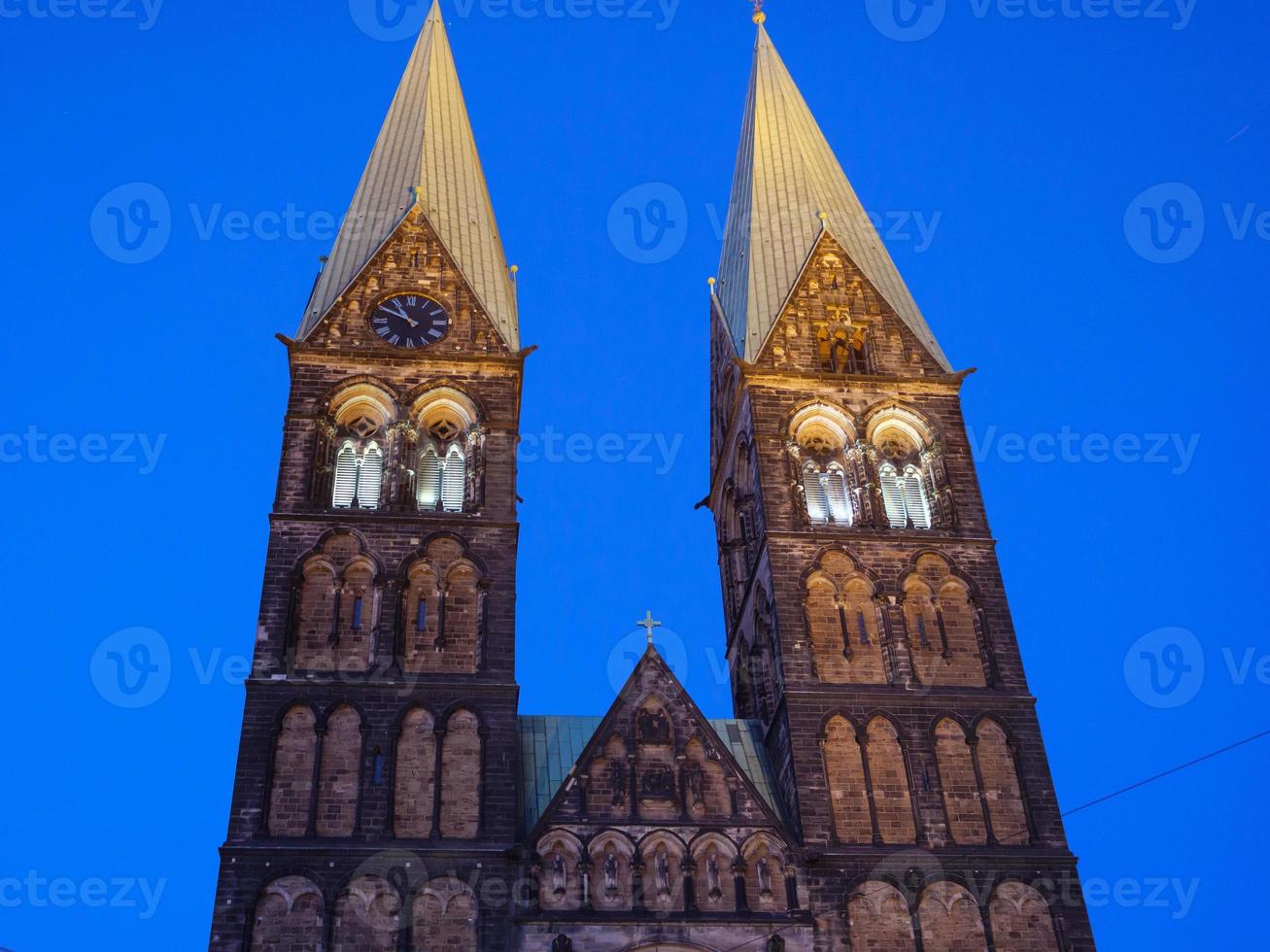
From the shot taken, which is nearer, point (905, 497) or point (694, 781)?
point (694, 781)

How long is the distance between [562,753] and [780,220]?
59.3ft

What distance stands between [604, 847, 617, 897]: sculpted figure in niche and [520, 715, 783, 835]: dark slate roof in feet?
6.54

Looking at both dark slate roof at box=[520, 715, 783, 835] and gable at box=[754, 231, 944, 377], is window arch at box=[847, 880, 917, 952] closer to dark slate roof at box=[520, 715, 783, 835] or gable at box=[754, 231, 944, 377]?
dark slate roof at box=[520, 715, 783, 835]

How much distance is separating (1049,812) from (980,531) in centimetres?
722

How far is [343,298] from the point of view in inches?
1501

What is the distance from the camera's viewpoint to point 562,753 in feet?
109

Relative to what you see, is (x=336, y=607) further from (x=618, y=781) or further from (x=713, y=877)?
(x=713, y=877)

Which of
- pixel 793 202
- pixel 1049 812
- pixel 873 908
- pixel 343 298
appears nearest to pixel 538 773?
pixel 873 908

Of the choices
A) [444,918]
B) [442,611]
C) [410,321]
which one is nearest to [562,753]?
[442,611]

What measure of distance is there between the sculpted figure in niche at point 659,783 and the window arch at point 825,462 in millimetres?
7772

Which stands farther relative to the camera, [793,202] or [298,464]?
[793,202]

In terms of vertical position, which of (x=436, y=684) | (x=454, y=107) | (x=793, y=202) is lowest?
(x=436, y=684)

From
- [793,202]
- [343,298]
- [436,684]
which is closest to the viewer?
[436,684]

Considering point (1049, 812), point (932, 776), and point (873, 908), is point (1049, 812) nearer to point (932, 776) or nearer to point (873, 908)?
point (932, 776)
